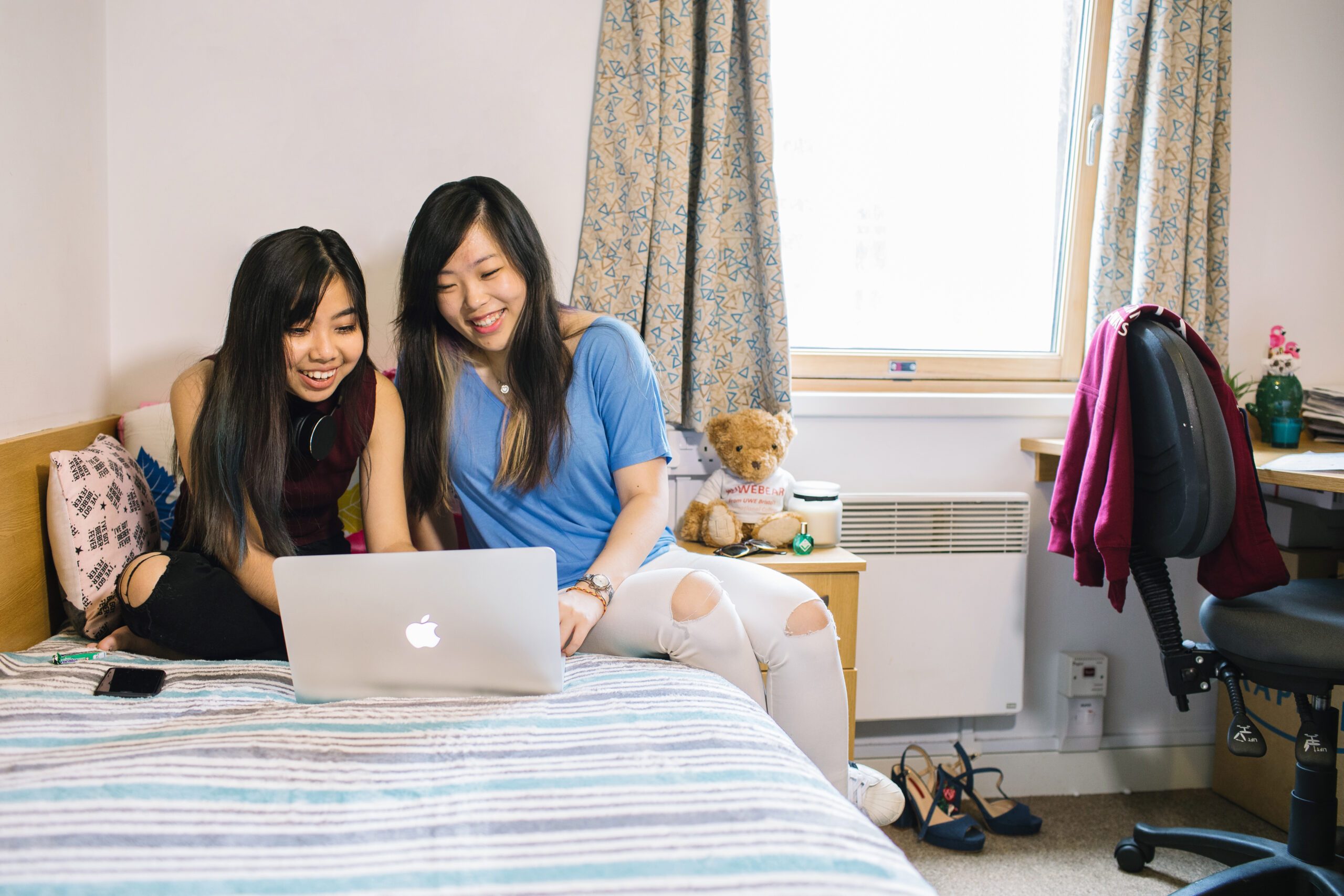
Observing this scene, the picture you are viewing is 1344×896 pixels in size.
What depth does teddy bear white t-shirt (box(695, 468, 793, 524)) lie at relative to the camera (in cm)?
192

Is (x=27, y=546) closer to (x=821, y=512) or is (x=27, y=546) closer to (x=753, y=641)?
(x=753, y=641)

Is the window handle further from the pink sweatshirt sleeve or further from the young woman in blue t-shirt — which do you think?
the young woman in blue t-shirt

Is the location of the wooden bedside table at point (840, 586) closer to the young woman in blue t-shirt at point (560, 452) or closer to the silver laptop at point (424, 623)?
the young woman in blue t-shirt at point (560, 452)

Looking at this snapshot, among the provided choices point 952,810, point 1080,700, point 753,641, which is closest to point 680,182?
point 753,641

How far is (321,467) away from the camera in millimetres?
1441

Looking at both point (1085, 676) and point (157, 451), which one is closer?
point (157, 451)

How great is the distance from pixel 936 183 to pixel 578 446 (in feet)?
4.13

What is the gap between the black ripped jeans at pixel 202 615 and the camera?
1.28m

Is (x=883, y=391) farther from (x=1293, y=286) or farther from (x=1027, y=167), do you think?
(x=1293, y=286)

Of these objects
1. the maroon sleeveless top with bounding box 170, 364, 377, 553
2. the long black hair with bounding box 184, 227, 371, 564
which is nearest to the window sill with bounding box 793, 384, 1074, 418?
the maroon sleeveless top with bounding box 170, 364, 377, 553

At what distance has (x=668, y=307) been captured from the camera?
1.93 m

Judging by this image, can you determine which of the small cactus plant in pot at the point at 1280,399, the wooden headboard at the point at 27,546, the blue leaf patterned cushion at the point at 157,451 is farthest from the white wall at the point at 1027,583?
the wooden headboard at the point at 27,546

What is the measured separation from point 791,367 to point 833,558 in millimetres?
561

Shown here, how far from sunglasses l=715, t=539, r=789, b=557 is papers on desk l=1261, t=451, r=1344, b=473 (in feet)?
3.00
